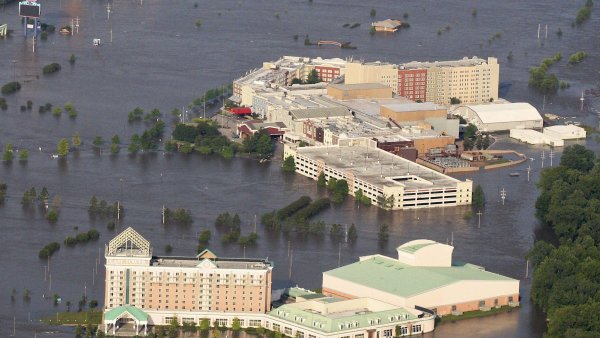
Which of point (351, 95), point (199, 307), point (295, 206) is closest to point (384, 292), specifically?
point (199, 307)

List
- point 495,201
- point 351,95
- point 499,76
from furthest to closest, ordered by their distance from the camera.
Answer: point 499,76, point 351,95, point 495,201

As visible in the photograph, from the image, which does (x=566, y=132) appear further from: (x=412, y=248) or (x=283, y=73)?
(x=412, y=248)

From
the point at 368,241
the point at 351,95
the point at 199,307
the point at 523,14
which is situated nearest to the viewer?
the point at 199,307

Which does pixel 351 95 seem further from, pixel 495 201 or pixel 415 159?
pixel 495 201

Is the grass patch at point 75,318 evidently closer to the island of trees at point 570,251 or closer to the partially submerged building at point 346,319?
the partially submerged building at point 346,319

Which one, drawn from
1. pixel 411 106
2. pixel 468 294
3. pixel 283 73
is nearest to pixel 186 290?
pixel 468 294

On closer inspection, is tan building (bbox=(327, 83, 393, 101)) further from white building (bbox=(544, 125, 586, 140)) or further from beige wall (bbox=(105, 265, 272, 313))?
beige wall (bbox=(105, 265, 272, 313))

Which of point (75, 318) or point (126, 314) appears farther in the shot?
point (75, 318)
